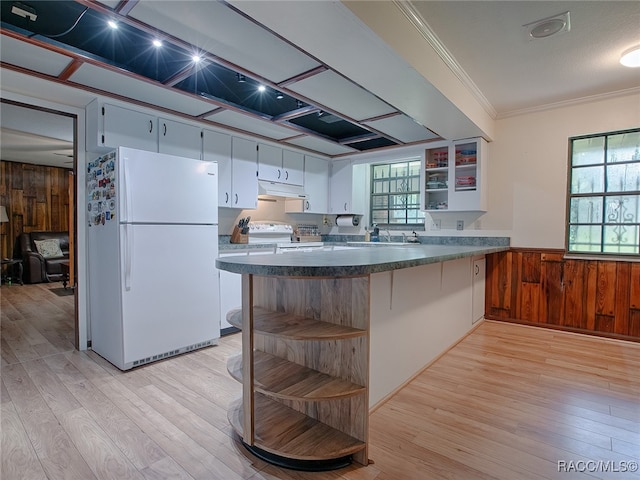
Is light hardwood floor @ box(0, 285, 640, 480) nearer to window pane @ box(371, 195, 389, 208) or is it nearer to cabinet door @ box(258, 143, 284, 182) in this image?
cabinet door @ box(258, 143, 284, 182)

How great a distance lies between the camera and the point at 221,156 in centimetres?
386

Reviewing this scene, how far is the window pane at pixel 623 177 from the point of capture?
3.40 metres

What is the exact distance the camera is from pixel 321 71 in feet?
7.97

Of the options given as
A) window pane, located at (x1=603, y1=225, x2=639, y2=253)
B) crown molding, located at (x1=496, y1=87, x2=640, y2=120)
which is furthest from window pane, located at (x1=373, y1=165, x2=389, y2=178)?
window pane, located at (x1=603, y1=225, x2=639, y2=253)

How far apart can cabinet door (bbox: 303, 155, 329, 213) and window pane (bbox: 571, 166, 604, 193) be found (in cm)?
314

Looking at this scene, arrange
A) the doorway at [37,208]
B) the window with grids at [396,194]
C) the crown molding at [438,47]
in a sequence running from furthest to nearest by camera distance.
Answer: the window with grids at [396,194]
the doorway at [37,208]
the crown molding at [438,47]

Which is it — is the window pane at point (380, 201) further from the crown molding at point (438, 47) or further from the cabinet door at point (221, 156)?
the cabinet door at point (221, 156)

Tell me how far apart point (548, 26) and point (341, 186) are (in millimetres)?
3295

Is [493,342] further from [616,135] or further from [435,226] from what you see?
[616,135]

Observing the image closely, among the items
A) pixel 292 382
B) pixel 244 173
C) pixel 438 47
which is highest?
pixel 438 47

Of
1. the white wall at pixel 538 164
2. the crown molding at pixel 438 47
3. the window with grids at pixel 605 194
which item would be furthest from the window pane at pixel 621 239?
Result: the crown molding at pixel 438 47

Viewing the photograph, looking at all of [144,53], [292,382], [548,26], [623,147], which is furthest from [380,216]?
[292,382]

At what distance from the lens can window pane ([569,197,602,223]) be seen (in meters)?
Answer: 3.59

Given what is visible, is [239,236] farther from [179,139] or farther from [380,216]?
[380,216]
